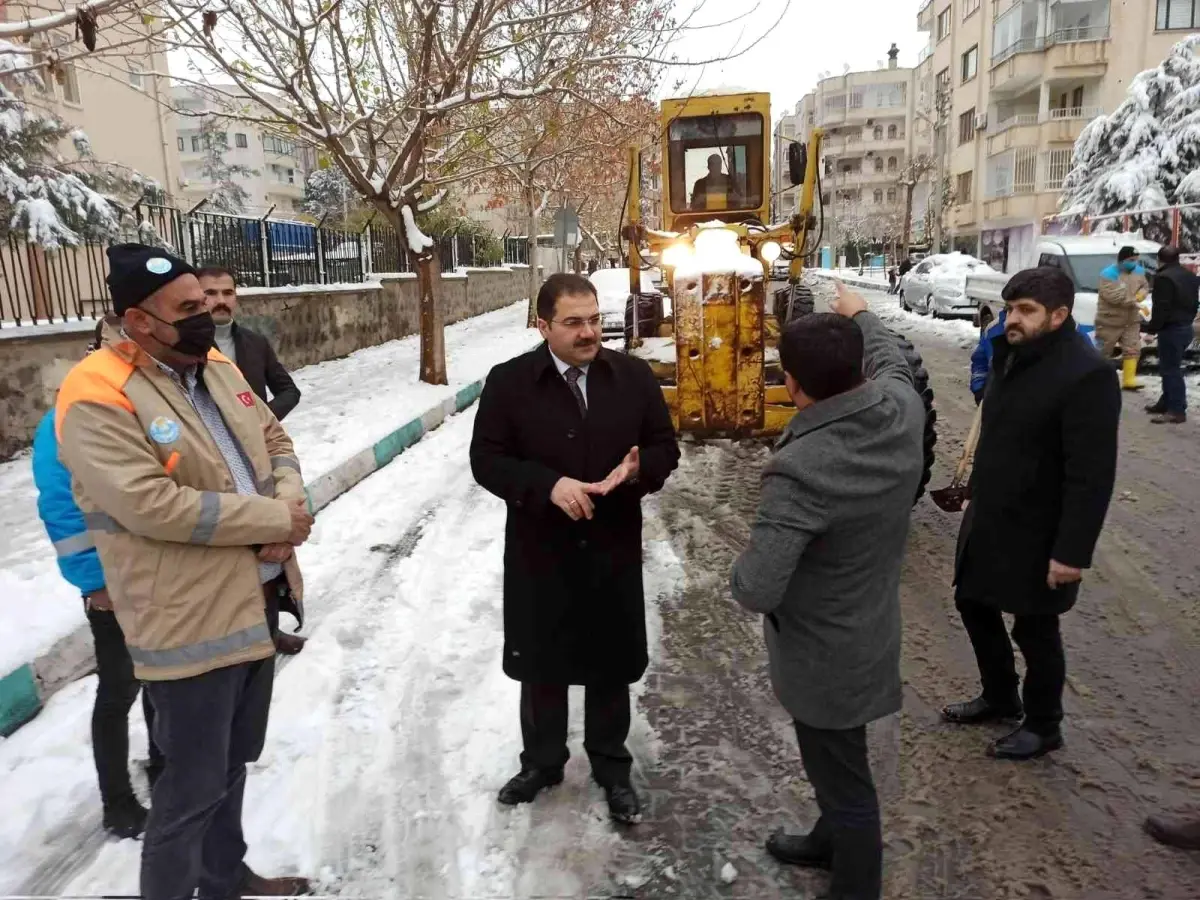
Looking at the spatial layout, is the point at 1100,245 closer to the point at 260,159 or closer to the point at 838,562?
the point at 838,562

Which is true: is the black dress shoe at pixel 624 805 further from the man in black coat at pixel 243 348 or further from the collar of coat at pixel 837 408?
the man in black coat at pixel 243 348

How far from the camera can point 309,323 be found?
45.3 ft

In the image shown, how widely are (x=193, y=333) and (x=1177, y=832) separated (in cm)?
342

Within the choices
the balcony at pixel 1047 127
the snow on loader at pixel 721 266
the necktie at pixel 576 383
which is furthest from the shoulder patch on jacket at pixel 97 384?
the balcony at pixel 1047 127

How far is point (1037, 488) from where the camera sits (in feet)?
10.7

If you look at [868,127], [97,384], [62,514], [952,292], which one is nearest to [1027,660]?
[97,384]

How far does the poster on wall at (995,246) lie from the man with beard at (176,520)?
37.3 meters

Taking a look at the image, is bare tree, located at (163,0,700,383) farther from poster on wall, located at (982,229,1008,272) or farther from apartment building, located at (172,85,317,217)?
apartment building, located at (172,85,317,217)

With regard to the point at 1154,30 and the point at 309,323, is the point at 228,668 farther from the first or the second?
the point at 1154,30

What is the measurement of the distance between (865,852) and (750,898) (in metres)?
0.44

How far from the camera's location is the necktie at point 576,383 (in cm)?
300

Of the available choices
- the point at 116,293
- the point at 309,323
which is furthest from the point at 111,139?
the point at 116,293

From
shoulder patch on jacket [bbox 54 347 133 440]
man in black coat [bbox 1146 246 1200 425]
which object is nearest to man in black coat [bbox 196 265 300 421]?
shoulder patch on jacket [bbox 54 347 133 440]

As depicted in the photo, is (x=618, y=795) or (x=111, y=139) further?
(x=111, y=139)
